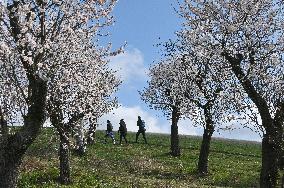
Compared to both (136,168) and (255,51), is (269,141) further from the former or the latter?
(136,168)

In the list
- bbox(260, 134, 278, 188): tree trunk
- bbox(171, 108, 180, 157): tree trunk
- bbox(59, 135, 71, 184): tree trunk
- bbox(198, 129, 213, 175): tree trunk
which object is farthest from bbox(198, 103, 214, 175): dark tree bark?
bbox(260, 134, 278, 188): tree trunk

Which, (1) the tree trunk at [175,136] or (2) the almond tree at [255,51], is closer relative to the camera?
(2) the almond tree at [255,51]

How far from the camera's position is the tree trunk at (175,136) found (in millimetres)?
43500

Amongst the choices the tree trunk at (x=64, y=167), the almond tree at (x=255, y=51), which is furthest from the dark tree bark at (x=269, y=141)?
the tree trunk at (x=64, y=167)

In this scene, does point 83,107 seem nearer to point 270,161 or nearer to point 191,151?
point 270,161

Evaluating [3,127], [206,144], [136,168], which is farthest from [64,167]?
[206,144]

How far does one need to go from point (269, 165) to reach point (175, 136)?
24641 millimetres

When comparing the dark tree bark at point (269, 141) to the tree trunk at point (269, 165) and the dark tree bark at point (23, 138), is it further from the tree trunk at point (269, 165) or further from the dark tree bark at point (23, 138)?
the dark tree bark at point (23, 138)

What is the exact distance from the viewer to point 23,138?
1608cm

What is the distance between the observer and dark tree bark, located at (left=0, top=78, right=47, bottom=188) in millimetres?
15688

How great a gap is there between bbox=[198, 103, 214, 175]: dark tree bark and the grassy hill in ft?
2.08

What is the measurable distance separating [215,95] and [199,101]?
1.46m

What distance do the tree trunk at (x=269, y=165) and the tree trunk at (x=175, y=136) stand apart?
22519 mm

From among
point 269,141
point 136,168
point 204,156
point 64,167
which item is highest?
point 269,141
